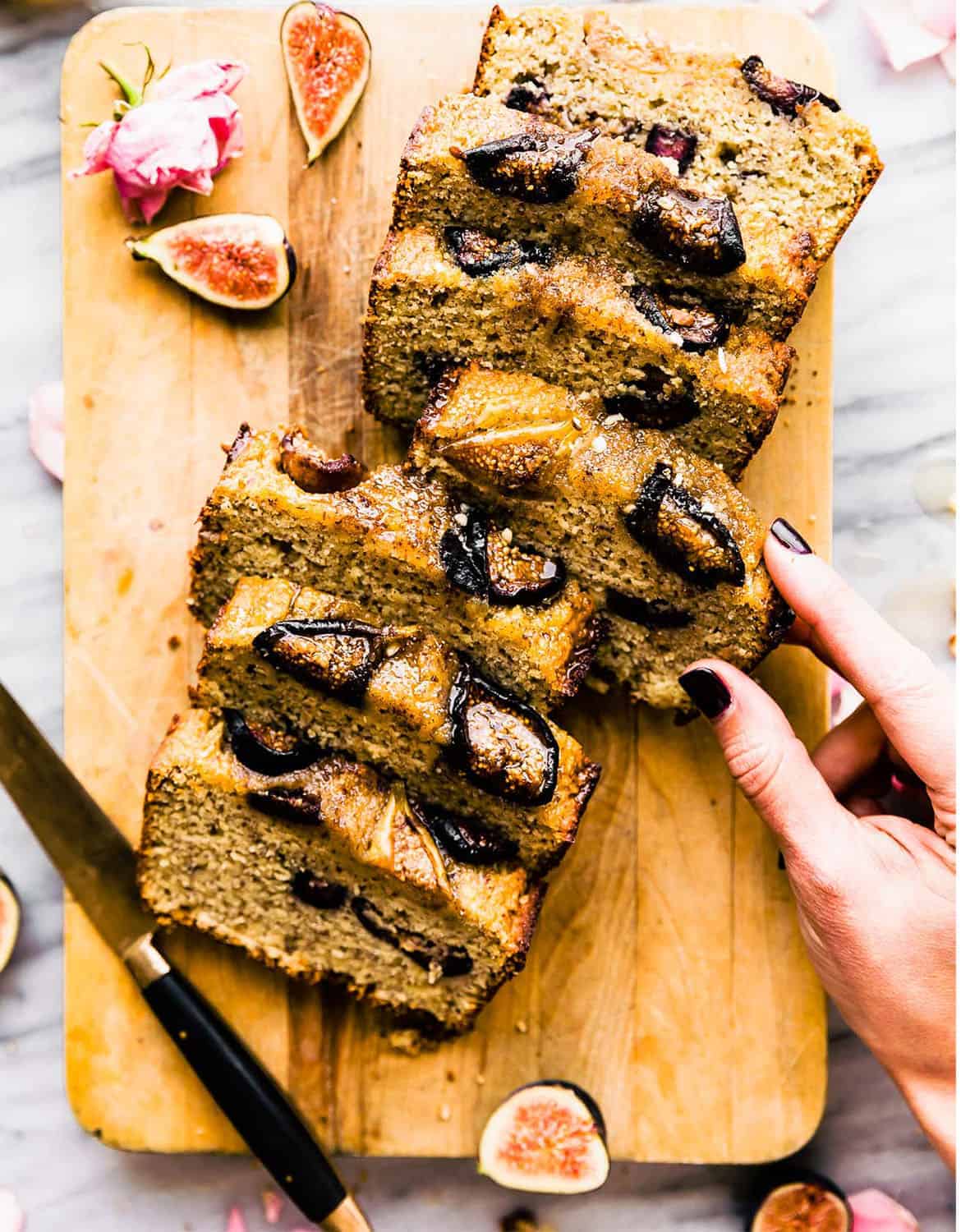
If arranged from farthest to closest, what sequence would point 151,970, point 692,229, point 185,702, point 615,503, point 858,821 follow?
point 185,702 → point 151,970 → point 858,821 → point 615,503 → point 692,229

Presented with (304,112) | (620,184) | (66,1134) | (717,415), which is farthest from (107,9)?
(66,1134)

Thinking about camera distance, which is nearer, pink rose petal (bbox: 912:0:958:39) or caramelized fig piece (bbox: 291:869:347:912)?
caramelized fig piece (bbox: 291:869:347:912)

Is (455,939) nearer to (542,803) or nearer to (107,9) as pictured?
(542,803)

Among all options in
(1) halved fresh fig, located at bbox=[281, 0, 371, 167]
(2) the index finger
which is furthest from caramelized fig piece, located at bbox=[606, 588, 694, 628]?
(1) halved fresh fig, located at bbox=[281, 0, 371, 167]

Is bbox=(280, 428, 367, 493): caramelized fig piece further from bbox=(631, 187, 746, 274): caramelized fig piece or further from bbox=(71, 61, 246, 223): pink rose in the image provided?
bbox=(631, 187, 746, 274): caramelized fig piece

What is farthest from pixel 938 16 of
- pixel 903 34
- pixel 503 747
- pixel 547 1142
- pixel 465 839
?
pixel 547 1142

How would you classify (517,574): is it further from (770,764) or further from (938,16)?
(938,16)

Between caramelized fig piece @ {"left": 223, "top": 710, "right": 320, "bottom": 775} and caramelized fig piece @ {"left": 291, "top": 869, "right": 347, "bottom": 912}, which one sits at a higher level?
caramelized fig piece @ {"left": 223, "top": 710, "right": 320, "bottom": 775}
